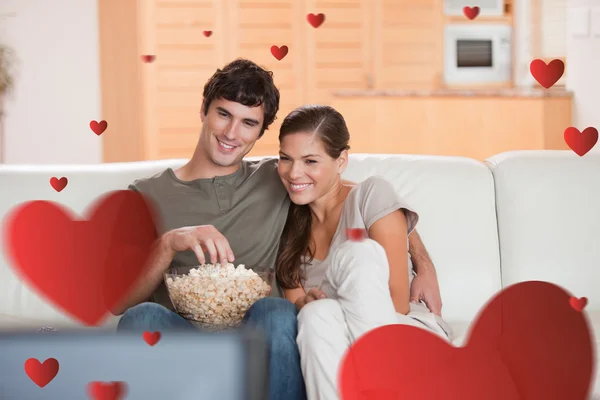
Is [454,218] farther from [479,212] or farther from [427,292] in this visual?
[427,292]

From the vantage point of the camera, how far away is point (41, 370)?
128 centimetres

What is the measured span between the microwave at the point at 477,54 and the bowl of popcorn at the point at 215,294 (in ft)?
12.5

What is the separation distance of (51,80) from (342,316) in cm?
387

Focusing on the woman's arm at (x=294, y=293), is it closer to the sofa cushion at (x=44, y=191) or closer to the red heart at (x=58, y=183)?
the sofa cushion at (x=44, y=191)

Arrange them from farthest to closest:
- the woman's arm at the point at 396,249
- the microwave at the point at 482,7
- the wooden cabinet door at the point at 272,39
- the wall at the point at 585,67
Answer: the microwave at the point at 482,7 < the wooden cabinet door at the point at 272,39 < the wall at the point at 585,67 < the woman's arm at the point at 396,249

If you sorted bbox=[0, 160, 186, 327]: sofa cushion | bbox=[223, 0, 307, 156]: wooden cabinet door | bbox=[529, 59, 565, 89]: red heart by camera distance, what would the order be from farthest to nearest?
bbox=[223, 0, 307, 156]: wooden cabinet door
bbox=[0, 160, 186, 327]: sofa cushion
bbox=[529, 59, 565, 89]: red heart

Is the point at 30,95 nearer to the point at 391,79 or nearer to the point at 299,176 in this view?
the point at 391,79

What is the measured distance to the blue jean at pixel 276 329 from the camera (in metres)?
1.49

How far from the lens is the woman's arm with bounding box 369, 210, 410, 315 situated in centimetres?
167

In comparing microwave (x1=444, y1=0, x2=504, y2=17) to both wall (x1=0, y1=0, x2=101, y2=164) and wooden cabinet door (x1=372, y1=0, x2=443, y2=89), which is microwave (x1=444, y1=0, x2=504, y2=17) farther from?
wall (x1=0, y1=0, x2=101, y2=164)

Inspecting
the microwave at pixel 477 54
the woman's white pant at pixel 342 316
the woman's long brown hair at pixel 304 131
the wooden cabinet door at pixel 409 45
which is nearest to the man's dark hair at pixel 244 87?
the woman's long brown hair at pixel 304 131

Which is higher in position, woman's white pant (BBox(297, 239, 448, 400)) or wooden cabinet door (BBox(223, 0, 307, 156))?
A: wooden cabinet door (BBox(223, 0, 307, 156))

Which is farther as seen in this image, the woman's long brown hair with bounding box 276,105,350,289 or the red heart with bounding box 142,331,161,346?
the woman's long brown hair with bounding box 276,105,350,289
